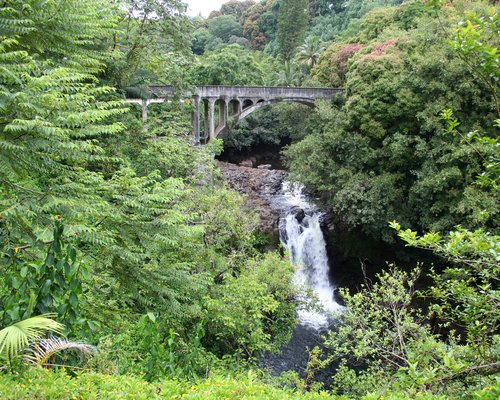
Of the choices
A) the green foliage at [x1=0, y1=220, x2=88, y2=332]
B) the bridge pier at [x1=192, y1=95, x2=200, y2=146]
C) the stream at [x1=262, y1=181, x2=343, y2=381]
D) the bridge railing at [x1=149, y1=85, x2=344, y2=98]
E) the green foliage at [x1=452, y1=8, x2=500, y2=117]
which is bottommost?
the stream at [x1=262, y1=181, x2=343, y2=381]

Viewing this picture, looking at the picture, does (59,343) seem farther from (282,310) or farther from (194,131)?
(194,131)

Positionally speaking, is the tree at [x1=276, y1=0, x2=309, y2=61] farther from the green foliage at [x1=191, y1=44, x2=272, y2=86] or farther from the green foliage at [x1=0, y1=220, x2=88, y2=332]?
the green foliage at [x1=0, y1=220, x2=88, y2=332]

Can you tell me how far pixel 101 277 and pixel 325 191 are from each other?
35.6 feet

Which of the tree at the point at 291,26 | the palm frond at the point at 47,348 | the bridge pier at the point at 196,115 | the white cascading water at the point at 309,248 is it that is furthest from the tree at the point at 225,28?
the palm frond at the point at 47,348

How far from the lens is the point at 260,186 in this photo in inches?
828

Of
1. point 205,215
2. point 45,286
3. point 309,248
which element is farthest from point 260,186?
point 45,286

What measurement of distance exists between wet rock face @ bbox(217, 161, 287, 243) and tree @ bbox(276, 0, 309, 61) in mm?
18838

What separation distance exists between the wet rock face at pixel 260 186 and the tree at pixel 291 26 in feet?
61.8

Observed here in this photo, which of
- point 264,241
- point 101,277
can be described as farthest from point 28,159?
point 264,241

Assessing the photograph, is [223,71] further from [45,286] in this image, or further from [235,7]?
[235,7]

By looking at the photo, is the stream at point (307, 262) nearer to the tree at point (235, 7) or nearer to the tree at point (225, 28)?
the tree at point (225, 28)

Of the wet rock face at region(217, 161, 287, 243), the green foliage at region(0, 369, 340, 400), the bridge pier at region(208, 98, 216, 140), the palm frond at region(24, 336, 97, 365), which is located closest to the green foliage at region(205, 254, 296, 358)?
the green foliage at region(0, 369, 340, 400)

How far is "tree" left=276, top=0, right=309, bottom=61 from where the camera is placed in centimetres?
3609

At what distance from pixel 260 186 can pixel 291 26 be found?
22.2 m
